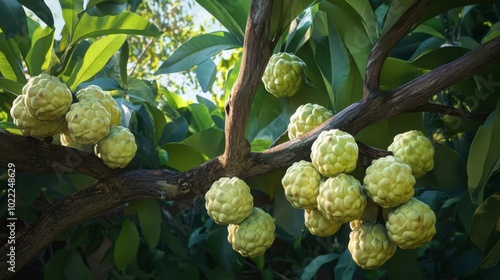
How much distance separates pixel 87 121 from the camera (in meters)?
0.93

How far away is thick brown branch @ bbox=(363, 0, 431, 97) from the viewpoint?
0.99 meters

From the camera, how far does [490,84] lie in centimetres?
119

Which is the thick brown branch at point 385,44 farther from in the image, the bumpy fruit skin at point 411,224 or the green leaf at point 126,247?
the green leaf at point 126,247

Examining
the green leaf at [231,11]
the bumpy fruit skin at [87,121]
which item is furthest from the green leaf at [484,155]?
the bumpy fruit skin at [87,121]

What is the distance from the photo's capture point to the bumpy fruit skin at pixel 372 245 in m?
0.93

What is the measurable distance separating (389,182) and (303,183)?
112 millimetres

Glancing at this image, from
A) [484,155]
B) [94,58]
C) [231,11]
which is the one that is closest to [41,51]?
[94,58]

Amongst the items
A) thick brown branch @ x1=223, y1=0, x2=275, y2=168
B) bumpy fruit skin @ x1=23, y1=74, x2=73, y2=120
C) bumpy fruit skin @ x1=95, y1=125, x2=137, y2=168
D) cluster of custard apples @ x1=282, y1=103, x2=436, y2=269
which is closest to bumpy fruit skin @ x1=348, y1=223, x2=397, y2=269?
cluster of custard apples @ x1=282, y1=103, x2=436, y2=269

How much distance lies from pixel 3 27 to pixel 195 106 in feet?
1.66

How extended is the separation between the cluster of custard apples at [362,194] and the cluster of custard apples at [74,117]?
0.26m

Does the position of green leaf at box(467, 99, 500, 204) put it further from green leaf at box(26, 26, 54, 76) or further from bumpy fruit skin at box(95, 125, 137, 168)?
green leaf at box(26, 26, 54, 76)

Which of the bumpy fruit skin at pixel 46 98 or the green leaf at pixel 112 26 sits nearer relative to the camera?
the bumpy fruit skin at pixel 46 98

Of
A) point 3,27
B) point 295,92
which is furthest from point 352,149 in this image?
point 3,27

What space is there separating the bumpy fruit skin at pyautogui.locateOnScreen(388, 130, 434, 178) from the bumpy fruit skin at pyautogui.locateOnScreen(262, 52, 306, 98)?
0.24m
